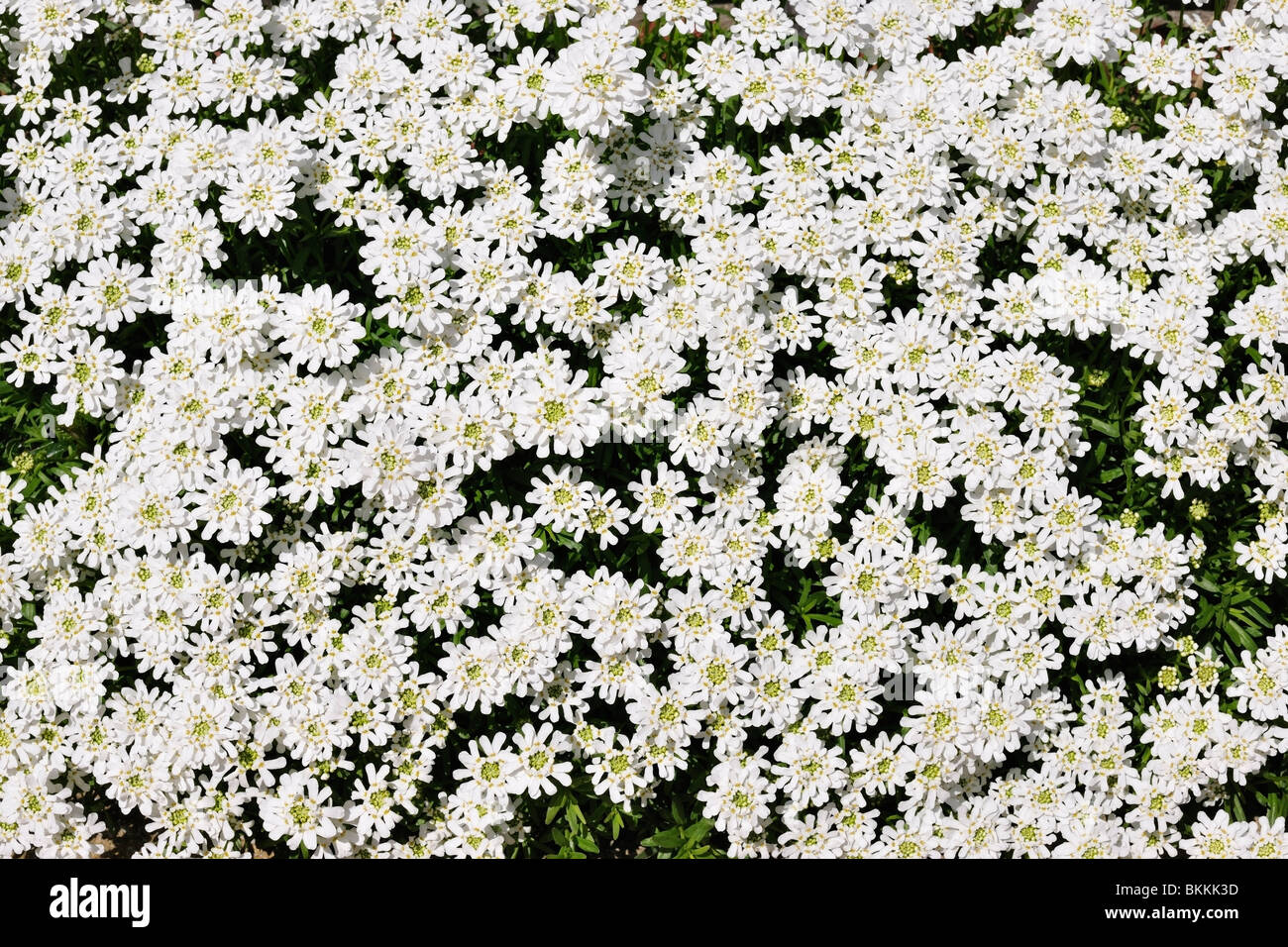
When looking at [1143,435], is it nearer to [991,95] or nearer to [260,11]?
[991,95]

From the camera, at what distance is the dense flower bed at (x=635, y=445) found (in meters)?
5.00

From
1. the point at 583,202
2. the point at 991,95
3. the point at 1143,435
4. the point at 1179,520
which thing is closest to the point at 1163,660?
the point at 1179,520

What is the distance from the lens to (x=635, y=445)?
5332 millimetres

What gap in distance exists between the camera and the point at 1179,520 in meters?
5.50

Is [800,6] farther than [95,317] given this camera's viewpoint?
Yes

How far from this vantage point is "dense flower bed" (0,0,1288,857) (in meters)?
5.00

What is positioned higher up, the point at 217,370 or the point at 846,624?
the point at 217,370

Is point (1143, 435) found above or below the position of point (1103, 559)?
above

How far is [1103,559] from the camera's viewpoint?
5199mm

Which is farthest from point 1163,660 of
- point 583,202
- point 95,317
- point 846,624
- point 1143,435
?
point 95,317
